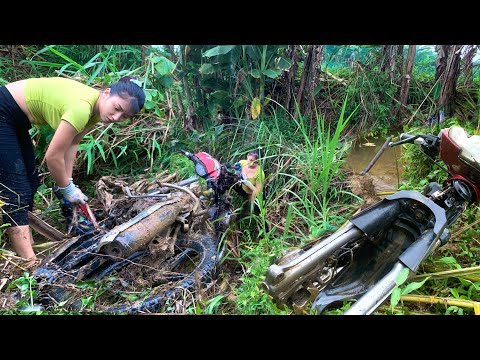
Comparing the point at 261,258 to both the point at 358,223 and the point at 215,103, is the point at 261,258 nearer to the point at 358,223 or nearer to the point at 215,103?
the point at 358,223

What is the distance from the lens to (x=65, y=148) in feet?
4.78

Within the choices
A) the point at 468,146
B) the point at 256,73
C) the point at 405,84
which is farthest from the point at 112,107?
the point at 405,84

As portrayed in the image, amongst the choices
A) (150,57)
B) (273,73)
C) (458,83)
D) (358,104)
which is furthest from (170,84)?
(458,83)

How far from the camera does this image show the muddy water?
1803mm

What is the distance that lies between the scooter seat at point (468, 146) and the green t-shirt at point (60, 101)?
1.31 m

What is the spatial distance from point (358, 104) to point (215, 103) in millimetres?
663

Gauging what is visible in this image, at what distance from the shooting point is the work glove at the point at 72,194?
157 centimetres

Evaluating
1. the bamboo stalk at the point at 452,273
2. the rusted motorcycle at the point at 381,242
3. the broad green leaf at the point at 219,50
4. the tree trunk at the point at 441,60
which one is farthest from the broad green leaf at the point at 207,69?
the bamboo stalk at the point at 452,273

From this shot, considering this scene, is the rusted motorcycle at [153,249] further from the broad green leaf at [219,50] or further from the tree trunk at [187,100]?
the broad green leaf at [219,50]

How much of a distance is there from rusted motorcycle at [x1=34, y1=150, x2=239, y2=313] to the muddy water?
0.61m

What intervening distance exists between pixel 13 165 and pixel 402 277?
1395 mm

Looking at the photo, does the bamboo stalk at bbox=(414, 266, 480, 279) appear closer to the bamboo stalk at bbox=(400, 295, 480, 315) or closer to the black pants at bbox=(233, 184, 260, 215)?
the bamboo stalk at bbox=(400, 295, 480, 315)

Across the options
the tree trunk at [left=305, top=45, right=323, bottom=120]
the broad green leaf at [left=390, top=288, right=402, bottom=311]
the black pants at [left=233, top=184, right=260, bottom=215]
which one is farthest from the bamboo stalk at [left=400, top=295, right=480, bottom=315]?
the tree trunk at [left=305, top=45, right=323, bottom=120]

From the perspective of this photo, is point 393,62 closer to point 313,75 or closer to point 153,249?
point 313,75
